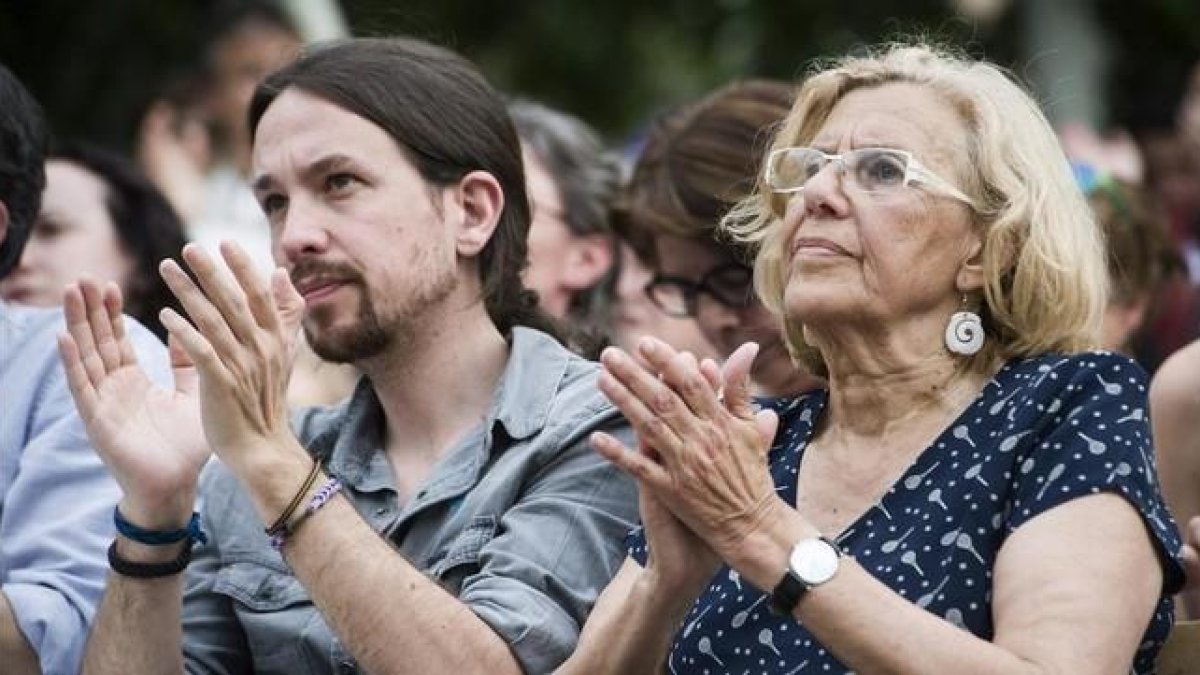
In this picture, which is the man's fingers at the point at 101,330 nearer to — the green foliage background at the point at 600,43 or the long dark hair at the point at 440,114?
the long dark hair at the point at 440,114

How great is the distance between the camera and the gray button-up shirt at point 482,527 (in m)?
4.12

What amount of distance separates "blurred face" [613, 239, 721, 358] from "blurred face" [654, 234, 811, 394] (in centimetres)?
7

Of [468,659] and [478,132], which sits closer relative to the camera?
[468,659]

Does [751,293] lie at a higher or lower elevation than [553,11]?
higher

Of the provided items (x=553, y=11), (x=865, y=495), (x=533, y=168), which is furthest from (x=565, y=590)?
(x=553, y=11)

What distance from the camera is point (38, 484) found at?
15.0 feet

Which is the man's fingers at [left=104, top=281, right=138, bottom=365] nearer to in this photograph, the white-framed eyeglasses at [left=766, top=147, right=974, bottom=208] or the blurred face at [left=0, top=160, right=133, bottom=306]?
the white-framed eyeglasses at [left=766, top=147, right=974, bottom=208]

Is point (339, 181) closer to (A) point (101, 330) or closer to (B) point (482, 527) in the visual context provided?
(A) point (101, 330)

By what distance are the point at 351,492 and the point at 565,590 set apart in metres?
0.52

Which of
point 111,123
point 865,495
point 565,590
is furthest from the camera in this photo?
point 111,123

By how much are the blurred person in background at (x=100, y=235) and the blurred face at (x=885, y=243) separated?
250 cm

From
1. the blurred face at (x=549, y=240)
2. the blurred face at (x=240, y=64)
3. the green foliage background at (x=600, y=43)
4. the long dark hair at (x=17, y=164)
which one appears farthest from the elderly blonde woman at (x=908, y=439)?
the green foliage background at (x=600, y=43)

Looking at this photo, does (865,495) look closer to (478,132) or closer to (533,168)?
(478,132)

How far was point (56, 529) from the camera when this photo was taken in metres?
4.54
